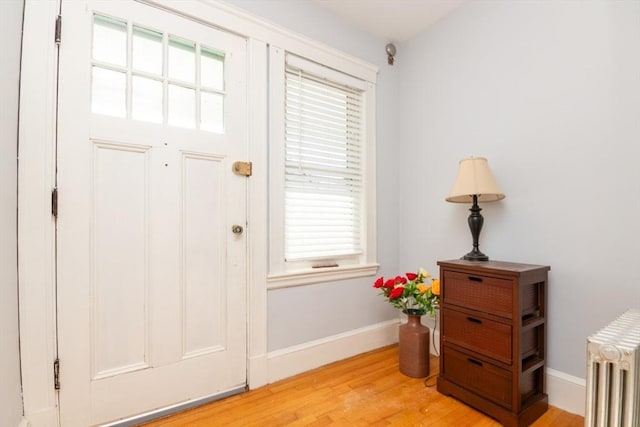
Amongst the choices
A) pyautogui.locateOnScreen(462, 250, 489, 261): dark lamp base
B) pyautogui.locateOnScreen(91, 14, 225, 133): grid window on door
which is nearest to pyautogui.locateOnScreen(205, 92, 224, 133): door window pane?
pyautogui.locateOnScreen(91, 14, 225, 133): grid window on door

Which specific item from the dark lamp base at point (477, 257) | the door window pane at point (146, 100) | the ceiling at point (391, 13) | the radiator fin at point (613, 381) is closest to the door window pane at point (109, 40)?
the door window pane at point (146, 100)

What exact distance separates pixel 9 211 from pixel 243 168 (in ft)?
3.39

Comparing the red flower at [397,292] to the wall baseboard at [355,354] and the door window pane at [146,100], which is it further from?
the door window pane at [146,100]

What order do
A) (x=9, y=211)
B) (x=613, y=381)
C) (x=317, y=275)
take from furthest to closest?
1. (x=317, y=275)
2. (x=9, y=211)
3. (x=613, y=381)

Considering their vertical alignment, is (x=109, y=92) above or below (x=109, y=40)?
below

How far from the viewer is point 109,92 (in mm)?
1501

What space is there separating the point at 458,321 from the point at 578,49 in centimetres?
162

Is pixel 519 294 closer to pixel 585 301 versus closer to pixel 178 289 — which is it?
pixel 585 301

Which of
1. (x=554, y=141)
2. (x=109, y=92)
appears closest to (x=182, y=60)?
(x=109, y=92)

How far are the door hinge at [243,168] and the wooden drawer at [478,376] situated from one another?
1580mm

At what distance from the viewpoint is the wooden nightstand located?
1.49 meters

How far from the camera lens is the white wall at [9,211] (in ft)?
3.74

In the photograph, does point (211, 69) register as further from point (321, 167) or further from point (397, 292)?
point (397, 292)

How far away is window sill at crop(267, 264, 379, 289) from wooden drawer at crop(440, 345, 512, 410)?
783 millimetres
